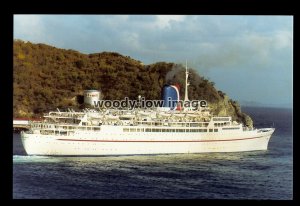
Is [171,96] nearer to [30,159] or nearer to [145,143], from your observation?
[145,143]

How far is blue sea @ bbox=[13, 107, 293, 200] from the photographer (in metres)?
7.01

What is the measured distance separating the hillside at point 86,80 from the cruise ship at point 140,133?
133 mm

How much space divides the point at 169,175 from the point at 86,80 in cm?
147

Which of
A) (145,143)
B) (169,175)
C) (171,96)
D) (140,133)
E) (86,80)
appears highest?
(86,80)

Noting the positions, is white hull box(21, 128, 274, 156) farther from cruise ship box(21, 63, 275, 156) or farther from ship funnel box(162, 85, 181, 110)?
ship funnel box(162, 85, 181, 110)

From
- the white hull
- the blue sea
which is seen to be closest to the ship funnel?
the white hull

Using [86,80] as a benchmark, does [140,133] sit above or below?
below

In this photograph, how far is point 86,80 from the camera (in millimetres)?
7277

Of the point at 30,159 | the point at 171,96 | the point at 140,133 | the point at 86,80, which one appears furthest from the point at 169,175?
the point at 30,159

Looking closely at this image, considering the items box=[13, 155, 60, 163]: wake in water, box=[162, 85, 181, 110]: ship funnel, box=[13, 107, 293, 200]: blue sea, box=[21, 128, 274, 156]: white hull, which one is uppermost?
box=[162, 85, 181, 110]: ship funnel

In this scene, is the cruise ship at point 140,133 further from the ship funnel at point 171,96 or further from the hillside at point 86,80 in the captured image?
the hillside at point 86,80

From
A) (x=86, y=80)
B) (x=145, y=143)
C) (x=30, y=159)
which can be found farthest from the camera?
(x=145, y=143)

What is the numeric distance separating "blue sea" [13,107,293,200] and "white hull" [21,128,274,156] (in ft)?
0.40
